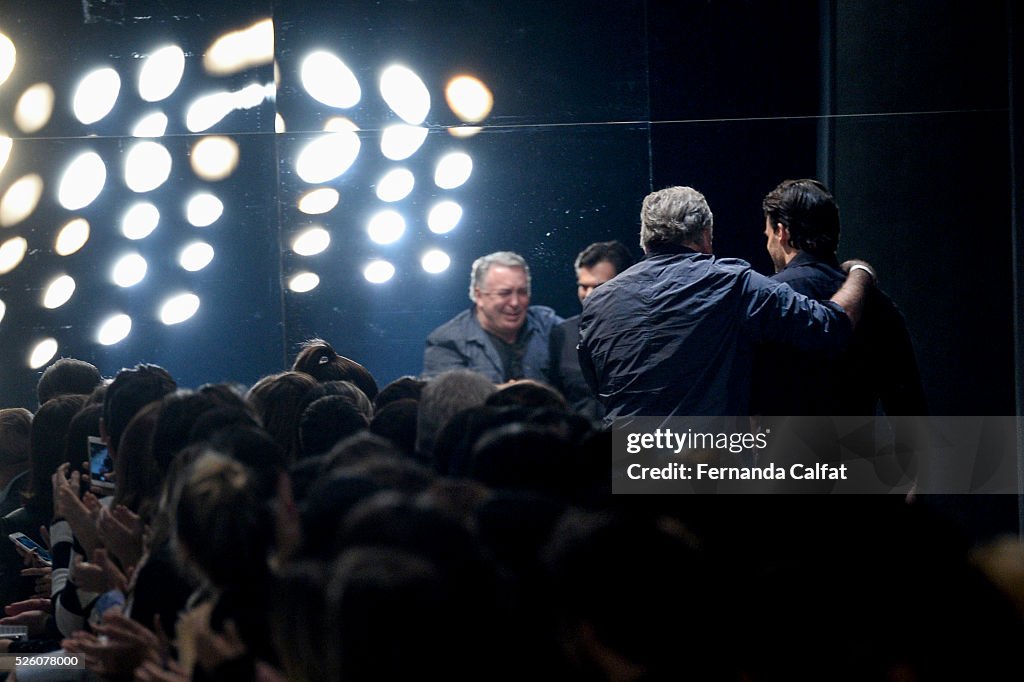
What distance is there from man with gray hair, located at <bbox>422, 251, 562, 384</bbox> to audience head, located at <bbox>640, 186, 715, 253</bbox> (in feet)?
1.02

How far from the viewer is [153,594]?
1.92 metres

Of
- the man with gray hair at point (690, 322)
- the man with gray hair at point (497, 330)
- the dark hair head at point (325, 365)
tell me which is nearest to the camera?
the man with gray hair at point (690, 322)

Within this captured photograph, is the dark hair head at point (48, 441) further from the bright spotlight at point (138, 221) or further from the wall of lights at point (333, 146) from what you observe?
the bright spotlight at point (138, 221)

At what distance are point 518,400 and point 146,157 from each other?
4.60 feet

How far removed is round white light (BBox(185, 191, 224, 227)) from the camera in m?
2.93

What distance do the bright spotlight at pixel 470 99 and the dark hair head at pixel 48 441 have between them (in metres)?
1.19

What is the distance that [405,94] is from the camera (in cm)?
292

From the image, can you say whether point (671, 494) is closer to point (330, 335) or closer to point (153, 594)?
point (153, 594)

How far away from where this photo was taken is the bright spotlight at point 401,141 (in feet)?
9.45

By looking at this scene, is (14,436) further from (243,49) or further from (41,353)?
(243,49)

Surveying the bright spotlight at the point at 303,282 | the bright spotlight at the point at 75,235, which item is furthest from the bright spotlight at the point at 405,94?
the bright spotlight at the point at 75,235

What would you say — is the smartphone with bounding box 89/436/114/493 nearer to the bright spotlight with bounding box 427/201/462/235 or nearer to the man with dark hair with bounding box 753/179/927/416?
the bright spotlight with bounding box 427/201/462/235

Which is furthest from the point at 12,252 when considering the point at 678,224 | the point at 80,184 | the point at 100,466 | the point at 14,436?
the point at 678,224

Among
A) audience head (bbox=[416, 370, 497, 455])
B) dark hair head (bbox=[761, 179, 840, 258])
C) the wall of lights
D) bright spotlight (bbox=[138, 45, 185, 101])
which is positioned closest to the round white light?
the wall of lights
